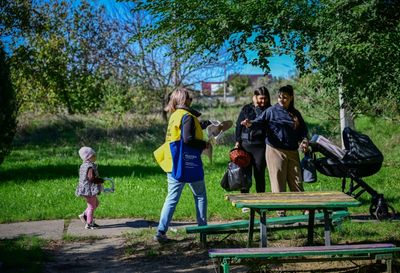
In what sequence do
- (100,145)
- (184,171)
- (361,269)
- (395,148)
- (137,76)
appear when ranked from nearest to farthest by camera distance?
1. (361,269)
2. (184,171)
3. (395,148)
4. (100,145)
5. (137,76)

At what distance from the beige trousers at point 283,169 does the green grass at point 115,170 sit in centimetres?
95

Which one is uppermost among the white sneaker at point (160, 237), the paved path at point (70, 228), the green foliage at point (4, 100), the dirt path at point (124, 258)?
the green foliage at point (4, 100)

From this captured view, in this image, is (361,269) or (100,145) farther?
(100,145)

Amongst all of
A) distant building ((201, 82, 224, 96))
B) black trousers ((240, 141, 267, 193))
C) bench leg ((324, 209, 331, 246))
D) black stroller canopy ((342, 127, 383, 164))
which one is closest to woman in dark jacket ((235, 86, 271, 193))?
black trousers ((240, 141, 267, 193))

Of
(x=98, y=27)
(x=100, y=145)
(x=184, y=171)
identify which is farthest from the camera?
(x=98, y=27)

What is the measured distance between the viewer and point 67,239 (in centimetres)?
716

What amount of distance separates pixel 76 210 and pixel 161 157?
2.90 m

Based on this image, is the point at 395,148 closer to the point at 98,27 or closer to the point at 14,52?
the point at 14,52

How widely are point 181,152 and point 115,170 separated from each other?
7037 mm

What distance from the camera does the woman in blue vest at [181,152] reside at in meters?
6.34

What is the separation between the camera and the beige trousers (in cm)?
731

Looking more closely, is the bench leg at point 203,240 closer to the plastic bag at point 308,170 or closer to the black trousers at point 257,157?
the black trousers at point 257,157

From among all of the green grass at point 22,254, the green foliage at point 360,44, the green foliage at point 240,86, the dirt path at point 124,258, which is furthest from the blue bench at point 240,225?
the green foliage at point 240,86

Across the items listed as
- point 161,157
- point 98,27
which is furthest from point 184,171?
point 98,27
